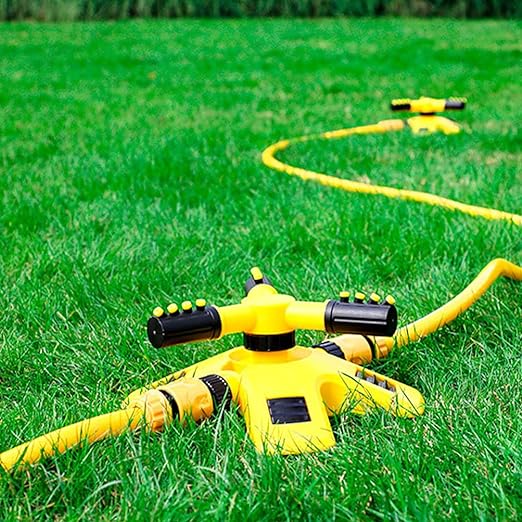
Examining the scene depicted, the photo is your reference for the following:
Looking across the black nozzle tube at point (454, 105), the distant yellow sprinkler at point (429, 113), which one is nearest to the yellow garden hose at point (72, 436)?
the distant yellow sprinkler at point (429, 113)

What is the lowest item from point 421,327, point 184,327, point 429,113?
point 429,113

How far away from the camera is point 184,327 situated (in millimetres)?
1553

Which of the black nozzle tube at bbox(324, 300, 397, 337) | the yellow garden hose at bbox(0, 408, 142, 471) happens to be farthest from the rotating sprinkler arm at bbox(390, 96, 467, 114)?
the yellow garden hose at bbox(0, 408, 142, 471)

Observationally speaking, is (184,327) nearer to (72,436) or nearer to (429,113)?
(72,436)

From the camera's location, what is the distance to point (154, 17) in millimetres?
15125

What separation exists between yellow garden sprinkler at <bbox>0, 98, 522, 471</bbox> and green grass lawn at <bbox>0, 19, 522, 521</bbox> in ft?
0.12

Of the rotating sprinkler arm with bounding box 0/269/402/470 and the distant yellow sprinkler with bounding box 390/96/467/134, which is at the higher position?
the rotating sprinkler arm with bounding box 0/269/402/470

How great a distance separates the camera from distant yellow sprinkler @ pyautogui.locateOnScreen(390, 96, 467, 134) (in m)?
4.71

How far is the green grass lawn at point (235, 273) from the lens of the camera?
1.36 m

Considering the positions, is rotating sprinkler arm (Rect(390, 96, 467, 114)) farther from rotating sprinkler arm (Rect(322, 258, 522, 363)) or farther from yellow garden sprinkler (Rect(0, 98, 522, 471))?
yellow garden sprinkler (Rect(0, 98, 522, 471))

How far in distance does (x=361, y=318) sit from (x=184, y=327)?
0.99ft

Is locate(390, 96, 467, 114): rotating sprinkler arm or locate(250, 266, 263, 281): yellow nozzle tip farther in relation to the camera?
locate(390, 96, 467, 114): rotating sprinkler arm

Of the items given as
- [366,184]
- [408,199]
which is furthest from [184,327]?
[366,184]

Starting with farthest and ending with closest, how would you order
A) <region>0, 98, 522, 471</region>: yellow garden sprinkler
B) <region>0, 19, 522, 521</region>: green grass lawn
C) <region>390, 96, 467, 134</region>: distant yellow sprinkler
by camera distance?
<region>390, 96, 467, 134</region>: distant yellow sprinkler, <region>0, 98, 522, 471</region>: yellow garden sprinkler, <region>0, 19, 522, 521</region>: green grass lawn
